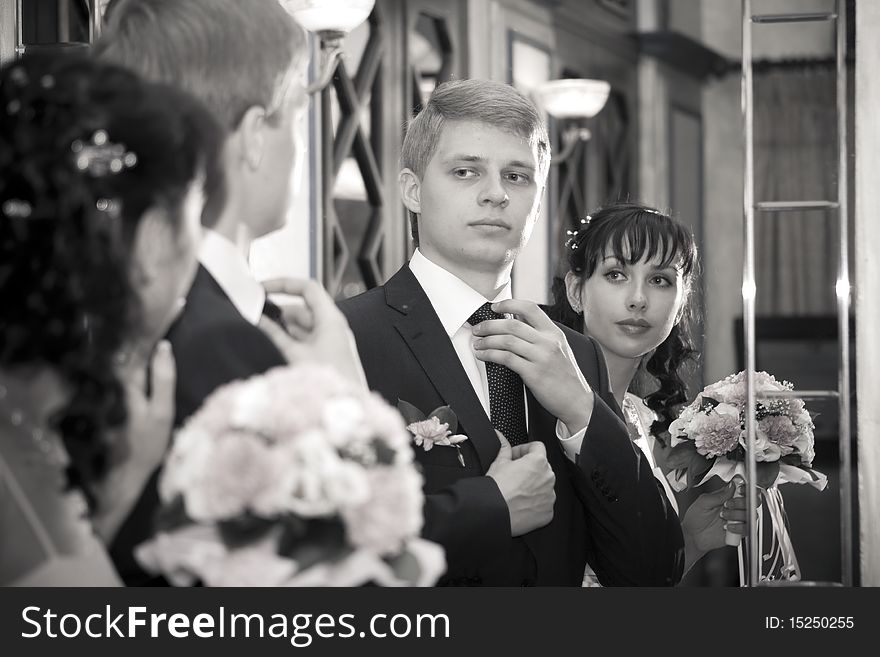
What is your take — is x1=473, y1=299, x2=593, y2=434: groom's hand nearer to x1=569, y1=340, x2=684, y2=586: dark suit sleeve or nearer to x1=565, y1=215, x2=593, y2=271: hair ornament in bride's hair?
x1=569, y1=340, x2=684, y2=586: dark suit sleeve

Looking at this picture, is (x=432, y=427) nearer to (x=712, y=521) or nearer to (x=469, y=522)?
(x=469, y=522)

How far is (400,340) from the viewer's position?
1873 millimetres

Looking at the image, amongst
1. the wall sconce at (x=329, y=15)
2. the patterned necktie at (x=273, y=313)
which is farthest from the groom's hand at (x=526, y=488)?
the wall sconce at (x=329, y=15)

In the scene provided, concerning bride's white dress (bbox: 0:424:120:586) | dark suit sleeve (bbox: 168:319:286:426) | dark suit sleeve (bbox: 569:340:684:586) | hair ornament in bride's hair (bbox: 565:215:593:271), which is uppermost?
hair ornament in bride's hair (bbox: 565:215:593:271)

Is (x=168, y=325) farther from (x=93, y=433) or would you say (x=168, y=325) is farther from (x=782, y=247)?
(x=782, y=247)

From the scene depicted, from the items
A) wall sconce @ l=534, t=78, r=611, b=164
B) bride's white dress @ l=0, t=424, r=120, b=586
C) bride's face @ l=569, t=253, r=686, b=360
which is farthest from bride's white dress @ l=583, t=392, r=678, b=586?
wall sconce @ l=534, t=78, r=611, b=164

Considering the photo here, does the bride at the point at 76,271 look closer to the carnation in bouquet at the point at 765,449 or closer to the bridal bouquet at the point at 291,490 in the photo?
the bridal bouquet at the point at 291,490

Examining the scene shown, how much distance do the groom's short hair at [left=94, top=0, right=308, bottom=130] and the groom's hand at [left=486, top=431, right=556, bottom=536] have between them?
0.64 metres

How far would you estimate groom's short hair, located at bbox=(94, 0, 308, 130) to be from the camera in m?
1.34

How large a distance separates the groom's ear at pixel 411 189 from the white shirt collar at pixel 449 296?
0.42ft

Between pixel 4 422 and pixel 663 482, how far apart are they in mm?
1354

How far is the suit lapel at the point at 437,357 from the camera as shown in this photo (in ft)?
5.90

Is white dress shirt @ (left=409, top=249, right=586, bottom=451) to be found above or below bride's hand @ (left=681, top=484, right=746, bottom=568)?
above

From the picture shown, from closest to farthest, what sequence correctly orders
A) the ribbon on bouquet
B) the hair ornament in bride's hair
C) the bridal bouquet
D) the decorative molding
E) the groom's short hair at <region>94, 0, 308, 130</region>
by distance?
1. the bridal bouquet
2. the groom's short hair at <region>94, 0, 308, 130</region>
3. the ribbon on bouquet
4. the hair ornament in bride's hair
5. the decorative molding
